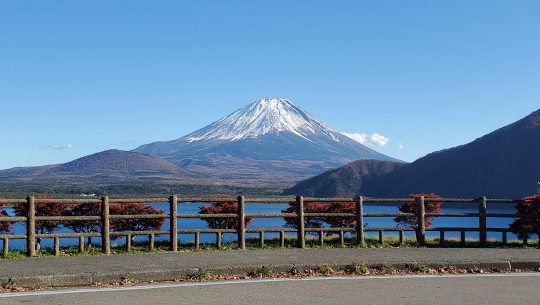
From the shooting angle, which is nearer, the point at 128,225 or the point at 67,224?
the point at 67,224

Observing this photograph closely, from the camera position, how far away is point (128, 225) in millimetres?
22422

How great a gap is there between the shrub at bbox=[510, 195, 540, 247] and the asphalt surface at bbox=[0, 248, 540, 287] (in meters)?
2.44

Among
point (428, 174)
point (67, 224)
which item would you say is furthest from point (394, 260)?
point (428, 174)

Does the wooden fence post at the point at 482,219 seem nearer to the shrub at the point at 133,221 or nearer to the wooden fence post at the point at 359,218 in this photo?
the wooden fence post at the point at 359,218

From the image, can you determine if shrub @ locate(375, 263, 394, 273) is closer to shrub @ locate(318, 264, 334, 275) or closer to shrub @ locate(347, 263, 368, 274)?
shrub @ locate(347, 263, 368, 274)

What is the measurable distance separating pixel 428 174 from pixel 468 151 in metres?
13.5

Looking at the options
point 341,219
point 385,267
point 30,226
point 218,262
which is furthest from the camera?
point 341,219

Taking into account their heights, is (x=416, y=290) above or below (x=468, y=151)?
below

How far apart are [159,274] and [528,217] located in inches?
400

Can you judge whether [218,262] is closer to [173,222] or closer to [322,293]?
[173,222]

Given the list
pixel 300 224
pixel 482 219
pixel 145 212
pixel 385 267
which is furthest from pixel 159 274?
pixel 145 212

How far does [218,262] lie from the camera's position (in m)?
11.6

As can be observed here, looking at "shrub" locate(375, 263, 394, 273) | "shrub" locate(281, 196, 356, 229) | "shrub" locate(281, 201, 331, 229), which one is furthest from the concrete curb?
"shrub" locate(281, 201, 331, 229)

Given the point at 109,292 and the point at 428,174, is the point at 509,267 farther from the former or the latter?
the point at 428,174
